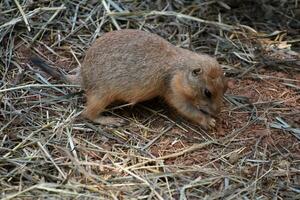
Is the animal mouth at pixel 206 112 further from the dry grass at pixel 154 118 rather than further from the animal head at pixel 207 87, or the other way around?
the dry grass at pixel 154 118

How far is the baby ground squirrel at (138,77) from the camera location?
5.41 m

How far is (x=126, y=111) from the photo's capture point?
5680mm

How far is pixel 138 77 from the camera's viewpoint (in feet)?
17.9

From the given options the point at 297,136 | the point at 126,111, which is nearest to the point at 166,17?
the point at 126,111

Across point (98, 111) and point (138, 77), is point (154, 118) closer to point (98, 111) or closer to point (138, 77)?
point (138, 77)

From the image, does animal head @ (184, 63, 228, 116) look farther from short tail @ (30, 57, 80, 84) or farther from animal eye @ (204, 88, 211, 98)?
short tail @ (30, 57, 80, 84)

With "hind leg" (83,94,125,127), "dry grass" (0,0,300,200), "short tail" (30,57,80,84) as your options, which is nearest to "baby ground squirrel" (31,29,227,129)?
"hind leg" (83,94,125,127)

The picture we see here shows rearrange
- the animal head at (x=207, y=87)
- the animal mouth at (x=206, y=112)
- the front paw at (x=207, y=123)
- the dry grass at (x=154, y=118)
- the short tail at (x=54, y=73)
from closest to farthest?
1. the dry grass at (x=154, y=118)
2. the animal head at (x=207, y=87)
3. the animal mouth at (x=206, y=112)
4. the front paw at (x=207, y=123)
5. the short tail at (x=54, y=73)

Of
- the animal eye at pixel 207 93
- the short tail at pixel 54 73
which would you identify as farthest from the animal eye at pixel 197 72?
the short tail at pixel 54 73

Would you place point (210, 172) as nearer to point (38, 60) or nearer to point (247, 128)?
point (247, 128)

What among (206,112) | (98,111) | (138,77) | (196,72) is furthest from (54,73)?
(206,112)

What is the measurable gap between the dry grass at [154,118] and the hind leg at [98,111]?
9 centimetres

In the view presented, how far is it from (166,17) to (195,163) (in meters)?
2.44

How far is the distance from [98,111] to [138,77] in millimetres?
482
